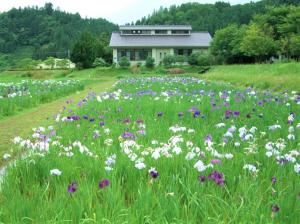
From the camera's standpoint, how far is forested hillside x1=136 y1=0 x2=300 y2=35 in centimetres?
7156

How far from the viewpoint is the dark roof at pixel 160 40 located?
52.4 meters

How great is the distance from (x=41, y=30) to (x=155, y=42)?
63227mm

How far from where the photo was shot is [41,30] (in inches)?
4200

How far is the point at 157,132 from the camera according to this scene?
498 centimetres

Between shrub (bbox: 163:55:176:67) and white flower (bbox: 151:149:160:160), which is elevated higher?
white flower (bbox: 151:149:160:160)

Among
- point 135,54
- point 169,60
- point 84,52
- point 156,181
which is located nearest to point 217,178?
point 156,181

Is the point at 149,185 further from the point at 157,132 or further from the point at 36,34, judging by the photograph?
the point at 36,34

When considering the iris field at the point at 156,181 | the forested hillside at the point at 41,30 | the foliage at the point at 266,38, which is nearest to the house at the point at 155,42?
the foliage at the point at 266,38

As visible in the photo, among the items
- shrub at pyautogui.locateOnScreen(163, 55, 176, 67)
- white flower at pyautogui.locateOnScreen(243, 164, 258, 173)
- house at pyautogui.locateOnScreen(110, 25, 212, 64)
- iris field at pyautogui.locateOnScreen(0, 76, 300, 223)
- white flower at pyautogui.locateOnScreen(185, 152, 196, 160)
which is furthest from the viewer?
house at pyautogui.locateOnScreen(110, 25, 212, 64)

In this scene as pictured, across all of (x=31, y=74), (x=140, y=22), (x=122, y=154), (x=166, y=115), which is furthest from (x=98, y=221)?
(x=140, y=22)

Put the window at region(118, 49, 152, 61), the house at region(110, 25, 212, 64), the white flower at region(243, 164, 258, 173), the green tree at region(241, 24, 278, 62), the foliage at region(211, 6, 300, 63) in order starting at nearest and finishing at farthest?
the white flower at region(243, 164, 258, 173) < the foliage at region(211, 6, 300, 63) < the green tree at region(241, 24, 278, 62) < the house at region(110, 25, 212, 64) < the window at region(118, 49, 152, 61)

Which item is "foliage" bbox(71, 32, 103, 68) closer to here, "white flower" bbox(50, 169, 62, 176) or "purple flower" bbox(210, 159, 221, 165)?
"white flower" bbox(50, 169, 62, 176)

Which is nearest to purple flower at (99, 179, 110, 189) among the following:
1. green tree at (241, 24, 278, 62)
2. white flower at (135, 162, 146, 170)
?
white flower at (135, 162, 146, 170)

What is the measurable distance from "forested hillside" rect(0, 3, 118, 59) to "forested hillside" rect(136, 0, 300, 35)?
17.1 metres
